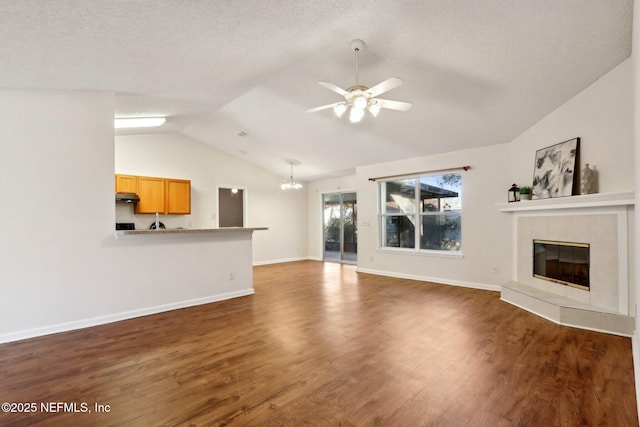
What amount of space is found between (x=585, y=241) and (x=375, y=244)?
12.2 feet

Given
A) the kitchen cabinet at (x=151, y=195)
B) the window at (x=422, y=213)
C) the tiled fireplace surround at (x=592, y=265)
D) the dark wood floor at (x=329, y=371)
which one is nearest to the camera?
the dark wood floor at (x=329, y=371)

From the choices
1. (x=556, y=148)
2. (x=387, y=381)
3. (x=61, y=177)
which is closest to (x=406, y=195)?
(x=556, y=148)

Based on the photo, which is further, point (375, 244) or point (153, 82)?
point (375, 244)

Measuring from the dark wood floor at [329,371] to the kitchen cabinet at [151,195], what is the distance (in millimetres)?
3111

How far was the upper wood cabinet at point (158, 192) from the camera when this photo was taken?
597cm

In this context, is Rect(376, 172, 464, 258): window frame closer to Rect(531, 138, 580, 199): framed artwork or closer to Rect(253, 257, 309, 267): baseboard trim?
Rect(531, 138, 580, 199): framed artwork

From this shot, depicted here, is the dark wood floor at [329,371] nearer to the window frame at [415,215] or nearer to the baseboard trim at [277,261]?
the window frame at [415,215]

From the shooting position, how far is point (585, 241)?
358 cm

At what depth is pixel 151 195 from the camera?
6242mm

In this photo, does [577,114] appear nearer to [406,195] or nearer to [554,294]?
[554,294]

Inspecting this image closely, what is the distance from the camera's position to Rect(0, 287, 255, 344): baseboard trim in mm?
3141

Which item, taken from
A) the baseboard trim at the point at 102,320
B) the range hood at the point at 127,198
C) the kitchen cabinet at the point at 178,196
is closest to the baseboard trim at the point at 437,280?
the baseboard trim at the point at 102,320

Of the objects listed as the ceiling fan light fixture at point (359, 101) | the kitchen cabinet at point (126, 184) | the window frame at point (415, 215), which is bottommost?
the window frame at point (415, 215)

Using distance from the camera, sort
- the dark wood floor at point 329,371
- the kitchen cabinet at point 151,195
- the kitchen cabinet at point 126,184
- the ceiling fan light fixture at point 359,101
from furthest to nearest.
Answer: the kitchen cabinet at point 151,195 < the kitchen cabinet at point 126,184 < the ceiling fan light fixture at point 359,101 < the dark wood floor at point 329,371
